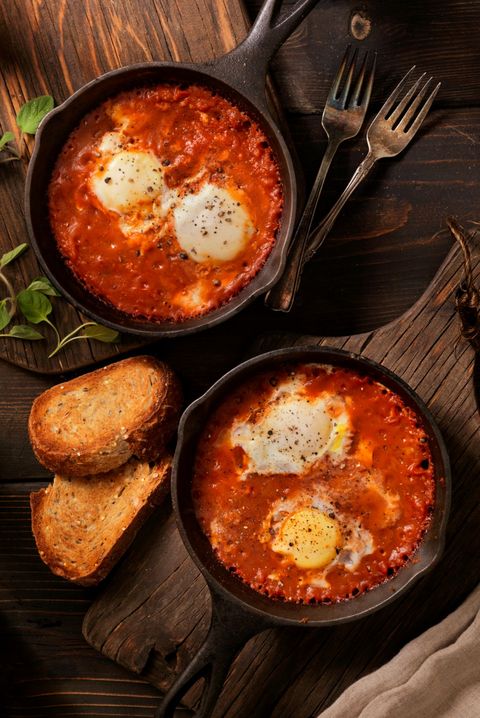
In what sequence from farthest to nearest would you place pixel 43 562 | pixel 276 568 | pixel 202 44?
pixel 43 562 → pixel 202 44 → pixel 276 568

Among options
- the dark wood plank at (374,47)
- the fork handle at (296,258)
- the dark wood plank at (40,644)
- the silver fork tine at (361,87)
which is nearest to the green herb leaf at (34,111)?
the dark wood plank at (374,47)

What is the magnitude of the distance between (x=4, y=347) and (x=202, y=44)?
1777mm

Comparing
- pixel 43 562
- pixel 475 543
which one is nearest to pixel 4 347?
pixel 43 562

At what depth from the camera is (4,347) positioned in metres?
4.07

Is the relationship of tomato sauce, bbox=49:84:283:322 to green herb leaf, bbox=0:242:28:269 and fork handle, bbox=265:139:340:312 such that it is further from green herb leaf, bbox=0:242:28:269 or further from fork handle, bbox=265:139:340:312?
green herb leaf, bbox=0:242:28:269

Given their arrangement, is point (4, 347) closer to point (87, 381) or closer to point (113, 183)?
point (87, 381)

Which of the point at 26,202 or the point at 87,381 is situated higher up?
the point at 26,202

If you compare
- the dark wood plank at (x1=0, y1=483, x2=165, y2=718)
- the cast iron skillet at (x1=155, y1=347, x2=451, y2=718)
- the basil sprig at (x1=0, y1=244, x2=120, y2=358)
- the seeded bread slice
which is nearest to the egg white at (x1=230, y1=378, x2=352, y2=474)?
the cast iron skillet at (x1=155, y1=347, x2=451, y2=718)

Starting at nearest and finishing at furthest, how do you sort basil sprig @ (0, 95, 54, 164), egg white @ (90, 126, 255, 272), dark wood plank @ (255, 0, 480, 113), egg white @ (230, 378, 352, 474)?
egg white @ (230, 378, 352, 474) → egg white @ (90, 126, 255, 272) → basil sprig @ (0, 95, 54, 164) → dark wood plank @ (255, 0, 480, 113)

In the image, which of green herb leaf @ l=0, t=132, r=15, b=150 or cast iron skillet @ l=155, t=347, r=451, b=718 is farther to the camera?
green herb leaf @ l=0, t=132, r=15, b=150

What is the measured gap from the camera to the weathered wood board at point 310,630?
12.5 feet

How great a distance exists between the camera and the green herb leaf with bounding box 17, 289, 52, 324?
398 centimetres

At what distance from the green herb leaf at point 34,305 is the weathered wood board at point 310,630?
3.48ft

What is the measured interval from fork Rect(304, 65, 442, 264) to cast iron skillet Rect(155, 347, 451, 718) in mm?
726
